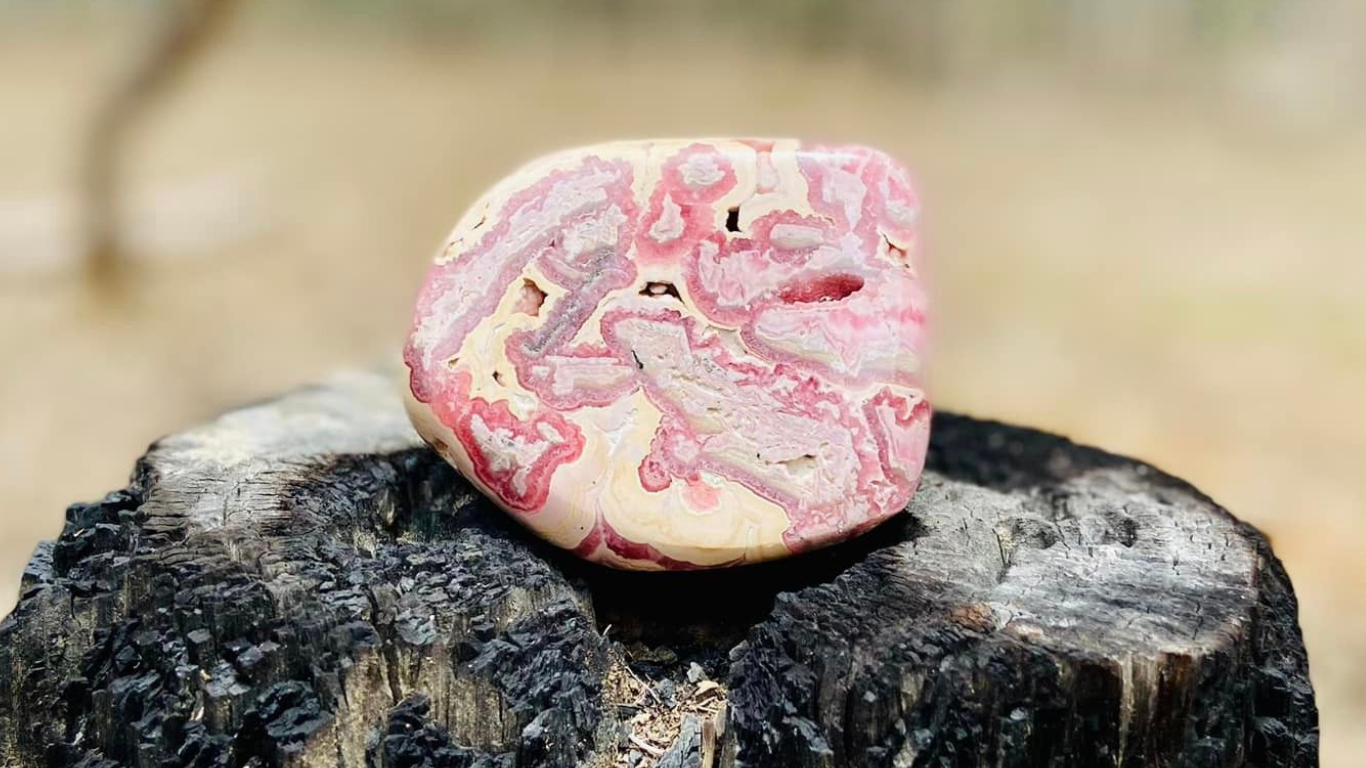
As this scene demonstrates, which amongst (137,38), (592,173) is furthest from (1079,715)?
(137,38)

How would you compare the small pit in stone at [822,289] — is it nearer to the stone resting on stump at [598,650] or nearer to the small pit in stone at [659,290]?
the small pit in stone at [659,290]

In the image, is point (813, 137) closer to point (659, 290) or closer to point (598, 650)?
point (659, 290)

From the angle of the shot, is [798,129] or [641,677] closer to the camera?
[641,677]

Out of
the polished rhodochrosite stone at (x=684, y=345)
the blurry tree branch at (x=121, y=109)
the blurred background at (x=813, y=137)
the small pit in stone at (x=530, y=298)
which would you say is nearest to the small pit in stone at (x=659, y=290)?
the polished rhodochrosite stone at (x=684, y=345)

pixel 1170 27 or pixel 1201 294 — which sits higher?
pixel 1170 27

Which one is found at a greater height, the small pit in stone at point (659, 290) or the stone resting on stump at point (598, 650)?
the small pit in stone at point (659, 290)

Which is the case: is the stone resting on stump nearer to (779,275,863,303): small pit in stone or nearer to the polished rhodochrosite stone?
the polished rhodochrosite stone

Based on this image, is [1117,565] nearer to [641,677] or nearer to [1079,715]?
[1079,715]

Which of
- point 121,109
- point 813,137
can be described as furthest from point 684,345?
point 121,109
